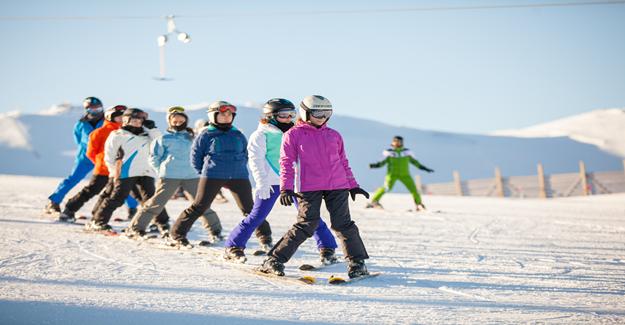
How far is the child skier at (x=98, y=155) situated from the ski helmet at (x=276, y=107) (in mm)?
3650

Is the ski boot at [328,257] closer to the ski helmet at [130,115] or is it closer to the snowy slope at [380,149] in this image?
the ski helmet at [130,115]

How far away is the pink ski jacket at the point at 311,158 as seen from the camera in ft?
17.3

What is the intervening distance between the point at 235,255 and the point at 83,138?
4.49m

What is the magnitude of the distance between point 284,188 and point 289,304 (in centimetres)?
118

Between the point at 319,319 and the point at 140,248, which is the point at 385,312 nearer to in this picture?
the point at 319,319

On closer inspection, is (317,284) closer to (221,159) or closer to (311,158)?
(311,158)

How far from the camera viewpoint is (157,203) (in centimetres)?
751

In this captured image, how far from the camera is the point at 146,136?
8250 millimetres

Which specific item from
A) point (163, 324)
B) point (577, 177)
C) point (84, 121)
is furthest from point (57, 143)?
point (163, 324)

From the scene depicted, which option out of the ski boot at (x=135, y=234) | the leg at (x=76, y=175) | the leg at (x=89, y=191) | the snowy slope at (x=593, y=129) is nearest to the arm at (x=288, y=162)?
the ski boot at (x=135, y=234)

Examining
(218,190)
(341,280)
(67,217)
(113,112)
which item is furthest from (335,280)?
(67,217)

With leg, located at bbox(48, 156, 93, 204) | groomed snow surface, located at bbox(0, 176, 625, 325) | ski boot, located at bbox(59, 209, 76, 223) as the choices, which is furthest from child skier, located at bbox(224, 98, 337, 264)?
leg, located at bbox(48, 156, 93, 204)

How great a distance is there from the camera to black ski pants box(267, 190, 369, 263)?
17.4ft

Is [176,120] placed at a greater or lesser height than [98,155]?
greater
